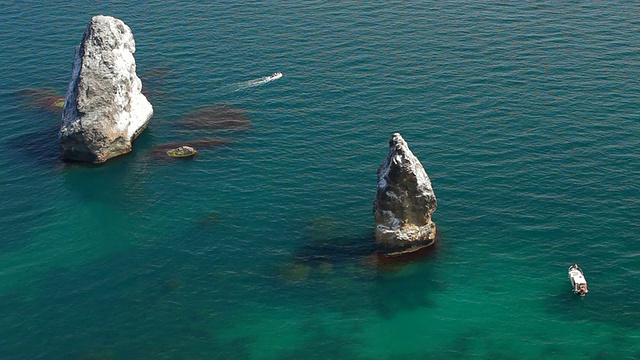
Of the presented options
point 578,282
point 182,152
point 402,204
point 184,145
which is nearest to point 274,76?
point 184,145

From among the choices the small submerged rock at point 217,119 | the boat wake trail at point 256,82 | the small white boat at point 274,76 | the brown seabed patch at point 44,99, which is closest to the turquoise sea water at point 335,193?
the boat wake trail at point 256,82

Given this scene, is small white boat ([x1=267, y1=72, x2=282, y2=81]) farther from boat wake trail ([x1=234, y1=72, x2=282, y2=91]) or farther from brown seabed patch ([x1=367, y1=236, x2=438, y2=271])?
brown seabed patch ([x1=367, y1=236, x2=438, y2=271])

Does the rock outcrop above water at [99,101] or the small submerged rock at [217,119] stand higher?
the rock outcrop above water at [99,101]

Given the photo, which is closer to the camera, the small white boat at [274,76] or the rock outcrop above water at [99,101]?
the rock outcrop above water at [99,101]

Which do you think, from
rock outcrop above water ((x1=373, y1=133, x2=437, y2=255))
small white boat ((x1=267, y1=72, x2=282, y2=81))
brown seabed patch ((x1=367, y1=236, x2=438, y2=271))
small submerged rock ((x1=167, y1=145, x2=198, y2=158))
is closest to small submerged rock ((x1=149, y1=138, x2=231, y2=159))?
small submerged rock ((x1=167, y1=145, x2=198, y2=158))

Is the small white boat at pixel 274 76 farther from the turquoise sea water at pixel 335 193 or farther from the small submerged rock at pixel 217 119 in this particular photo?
the small submerged rock at pixel 217 119

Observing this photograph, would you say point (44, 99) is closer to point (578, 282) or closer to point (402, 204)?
point (402, 204)
